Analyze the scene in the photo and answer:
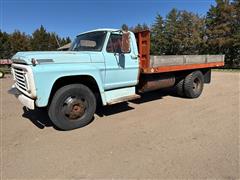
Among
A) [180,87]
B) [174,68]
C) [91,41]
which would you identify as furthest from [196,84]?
[91,41]

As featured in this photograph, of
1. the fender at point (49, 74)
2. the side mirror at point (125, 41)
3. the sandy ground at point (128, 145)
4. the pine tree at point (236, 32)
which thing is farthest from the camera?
the pine tree at point (236, 32)

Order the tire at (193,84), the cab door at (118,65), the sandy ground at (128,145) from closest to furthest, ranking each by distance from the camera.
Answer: the sandy ground at (128,145) → the cab door at (118,65) → the tire at (193,84)

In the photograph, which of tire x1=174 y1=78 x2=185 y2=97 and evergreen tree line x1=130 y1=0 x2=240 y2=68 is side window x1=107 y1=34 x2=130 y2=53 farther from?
evergreen tree line x1=130 y1=0 x2=240 y2=68

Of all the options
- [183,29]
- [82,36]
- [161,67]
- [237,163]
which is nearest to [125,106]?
[161,67]

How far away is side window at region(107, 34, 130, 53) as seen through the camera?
4.70 metres

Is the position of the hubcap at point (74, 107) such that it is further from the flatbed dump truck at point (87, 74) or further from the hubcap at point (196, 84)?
the hubcap at point (196, 84)

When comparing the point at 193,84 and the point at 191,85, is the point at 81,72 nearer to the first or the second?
the point at 191,85

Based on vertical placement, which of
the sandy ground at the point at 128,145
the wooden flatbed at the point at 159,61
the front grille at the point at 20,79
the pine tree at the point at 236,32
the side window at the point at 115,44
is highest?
the pine tree at the point at 236,32

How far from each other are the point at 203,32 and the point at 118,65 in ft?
93.1

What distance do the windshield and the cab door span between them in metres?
0.19

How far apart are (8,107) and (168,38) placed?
30881mm

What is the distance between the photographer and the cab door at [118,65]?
A: 465cm

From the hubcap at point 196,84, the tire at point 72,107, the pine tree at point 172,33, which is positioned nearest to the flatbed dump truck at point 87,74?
the tire at point 72,107

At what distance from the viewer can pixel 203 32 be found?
28.9m
